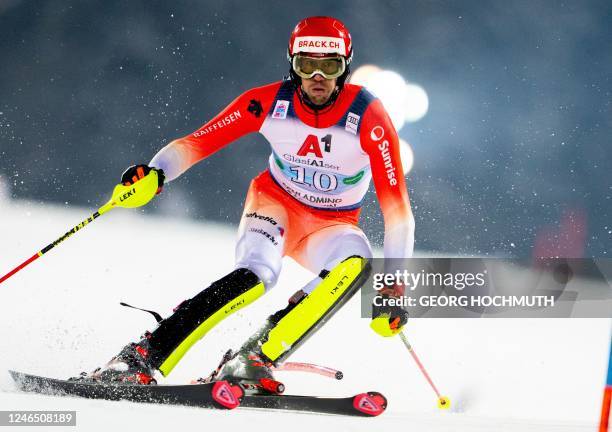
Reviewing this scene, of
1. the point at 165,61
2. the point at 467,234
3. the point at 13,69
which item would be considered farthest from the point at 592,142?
the point at 13,69

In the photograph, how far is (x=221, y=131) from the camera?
4371mm

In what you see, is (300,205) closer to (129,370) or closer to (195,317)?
(195,317)

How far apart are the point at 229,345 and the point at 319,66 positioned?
2.58 m

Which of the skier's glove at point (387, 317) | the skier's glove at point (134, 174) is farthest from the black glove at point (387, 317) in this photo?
the skier's glove at point (134, 174)

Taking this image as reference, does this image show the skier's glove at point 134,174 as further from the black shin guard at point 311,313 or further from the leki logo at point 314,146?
the black shin guard at point 311,313

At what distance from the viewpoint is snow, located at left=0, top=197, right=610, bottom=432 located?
127 inches

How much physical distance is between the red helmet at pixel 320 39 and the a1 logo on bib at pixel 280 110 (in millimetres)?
319

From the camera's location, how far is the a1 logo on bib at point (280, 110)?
14.0 ft

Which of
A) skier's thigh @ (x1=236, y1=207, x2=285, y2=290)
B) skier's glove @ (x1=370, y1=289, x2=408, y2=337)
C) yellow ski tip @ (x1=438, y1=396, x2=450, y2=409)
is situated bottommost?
yellow ski tip @ (x1=438, y1=396, x2=450, y2=409)

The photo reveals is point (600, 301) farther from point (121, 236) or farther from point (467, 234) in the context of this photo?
point (121, 236)

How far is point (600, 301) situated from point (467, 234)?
5.61 feet

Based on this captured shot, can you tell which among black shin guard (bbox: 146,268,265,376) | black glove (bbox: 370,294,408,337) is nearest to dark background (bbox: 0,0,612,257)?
black shin guard (bbox: 146,268,265,376)

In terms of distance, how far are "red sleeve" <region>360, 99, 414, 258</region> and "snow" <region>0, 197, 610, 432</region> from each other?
0.85 metres

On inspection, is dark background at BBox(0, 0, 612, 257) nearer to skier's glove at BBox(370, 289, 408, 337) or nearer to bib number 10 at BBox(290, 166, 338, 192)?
bib number 10 at BBox(290, 166, 338, 192)
